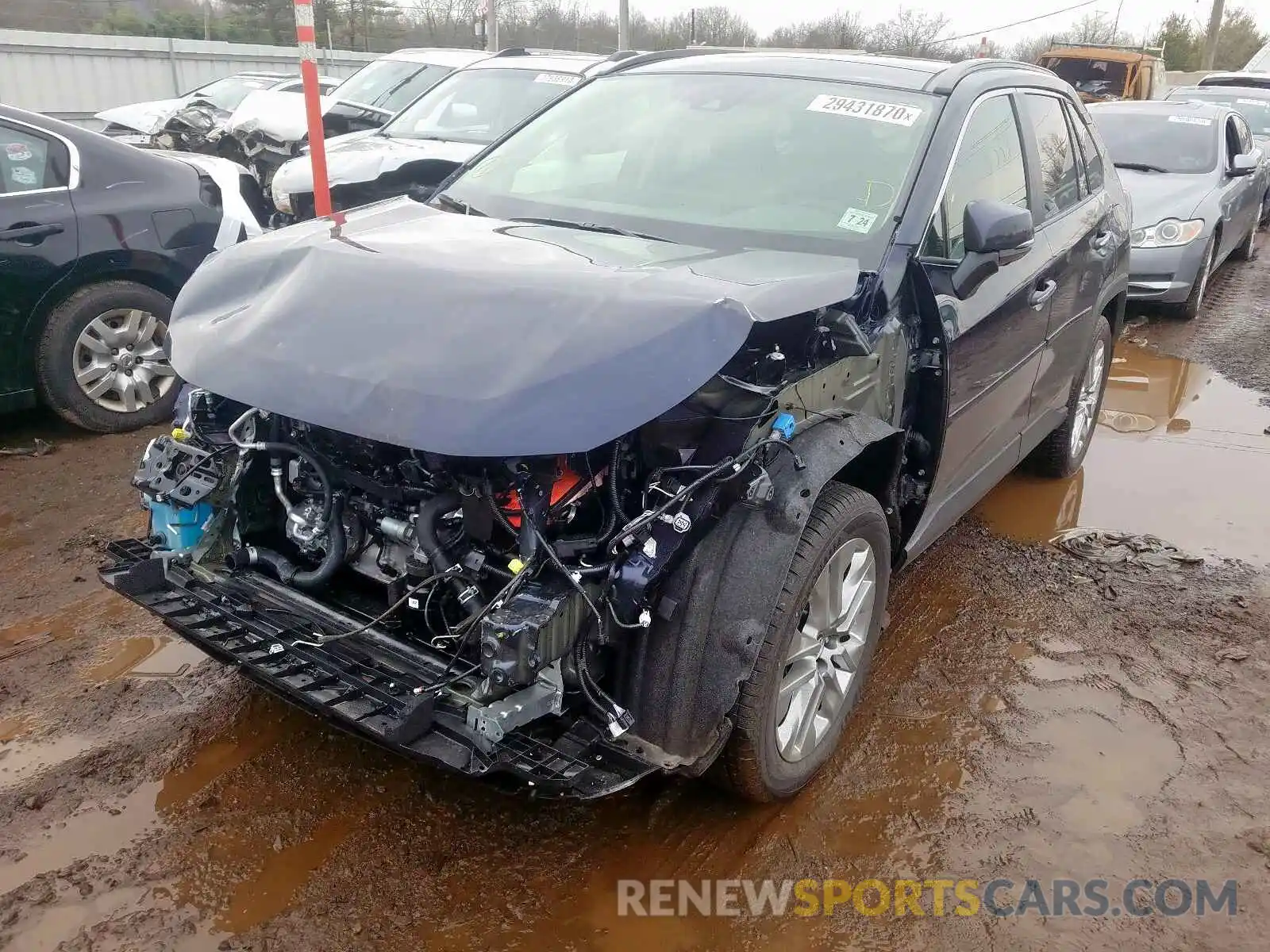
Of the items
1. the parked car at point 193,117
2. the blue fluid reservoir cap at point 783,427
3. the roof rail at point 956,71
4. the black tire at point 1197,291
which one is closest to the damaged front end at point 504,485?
the blue fluid reservoir cap at point 783,427

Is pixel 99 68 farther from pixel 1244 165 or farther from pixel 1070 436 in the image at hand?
pixel 1070 436

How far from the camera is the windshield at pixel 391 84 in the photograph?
9961 mm

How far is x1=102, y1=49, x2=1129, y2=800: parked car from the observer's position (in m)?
2.26

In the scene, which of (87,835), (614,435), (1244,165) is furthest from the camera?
(1244,165)

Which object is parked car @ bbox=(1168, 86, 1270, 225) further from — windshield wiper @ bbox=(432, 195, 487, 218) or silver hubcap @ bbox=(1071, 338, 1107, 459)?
windshield wiper @ bbox=(432, 195, 487, 218)

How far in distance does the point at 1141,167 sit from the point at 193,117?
10870 mm

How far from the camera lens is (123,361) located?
5.25 m

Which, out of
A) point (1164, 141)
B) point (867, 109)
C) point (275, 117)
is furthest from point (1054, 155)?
point (275, 117)

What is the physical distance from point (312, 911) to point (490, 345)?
1.42 m

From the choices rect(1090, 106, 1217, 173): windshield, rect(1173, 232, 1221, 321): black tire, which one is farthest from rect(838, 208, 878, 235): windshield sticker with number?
rect(1090, 106, 1217, 173): windshield

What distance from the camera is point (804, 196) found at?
3.30 m

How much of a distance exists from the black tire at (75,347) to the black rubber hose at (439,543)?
321 cm

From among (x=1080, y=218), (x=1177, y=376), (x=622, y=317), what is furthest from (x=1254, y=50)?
(x=622, y=317)

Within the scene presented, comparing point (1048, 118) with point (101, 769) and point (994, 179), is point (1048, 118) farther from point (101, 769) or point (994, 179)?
point (101, 769)
